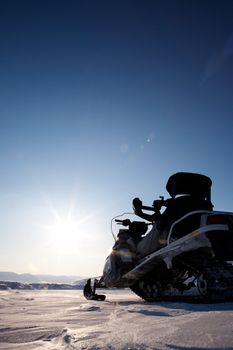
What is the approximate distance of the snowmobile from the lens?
4.45 meters

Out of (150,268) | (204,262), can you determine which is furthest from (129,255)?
(204,262)

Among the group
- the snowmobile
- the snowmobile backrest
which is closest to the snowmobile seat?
the snowmobile

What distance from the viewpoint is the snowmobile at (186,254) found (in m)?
4.45

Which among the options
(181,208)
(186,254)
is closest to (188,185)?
(181,208)

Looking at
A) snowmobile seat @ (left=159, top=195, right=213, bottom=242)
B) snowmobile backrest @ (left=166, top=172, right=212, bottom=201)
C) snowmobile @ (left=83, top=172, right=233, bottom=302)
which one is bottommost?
Result: snowmobile @ (left=83, top=172, right=233, bottom=302)

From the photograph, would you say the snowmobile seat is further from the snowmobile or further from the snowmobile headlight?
the snowmobile headlight

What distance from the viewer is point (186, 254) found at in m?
4.98

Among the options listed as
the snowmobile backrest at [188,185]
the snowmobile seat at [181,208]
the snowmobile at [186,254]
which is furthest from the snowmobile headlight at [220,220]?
the snowmobile backrest at [188,185]

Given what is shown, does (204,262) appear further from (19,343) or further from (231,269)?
(19,343)

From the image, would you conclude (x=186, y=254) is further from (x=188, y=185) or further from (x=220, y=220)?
(x=188, y=185)

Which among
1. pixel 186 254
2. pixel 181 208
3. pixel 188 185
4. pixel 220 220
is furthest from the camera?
pixel 188 185

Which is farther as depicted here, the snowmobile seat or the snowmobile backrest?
the snowmobile backrest

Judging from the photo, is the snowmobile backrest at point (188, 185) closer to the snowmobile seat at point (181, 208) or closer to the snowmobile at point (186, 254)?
the snowmobile at point (186, 254)

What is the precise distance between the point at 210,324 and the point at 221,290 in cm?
243
